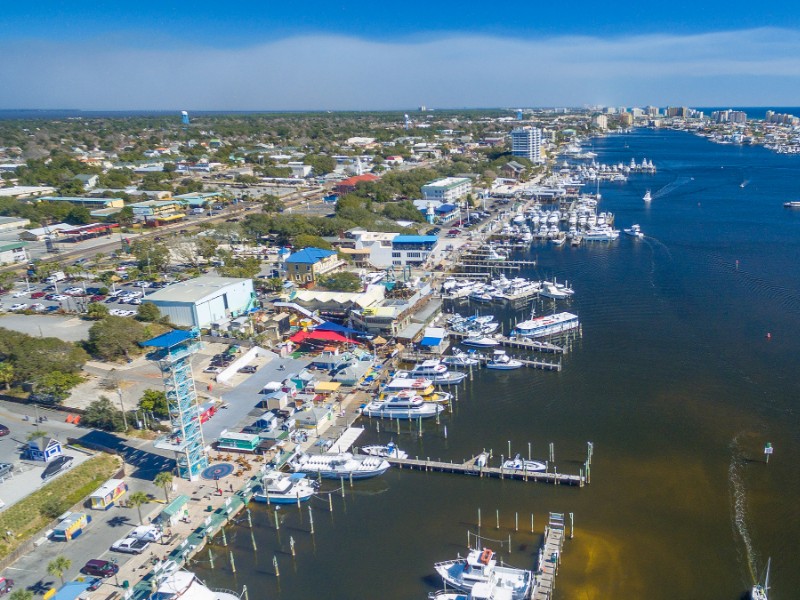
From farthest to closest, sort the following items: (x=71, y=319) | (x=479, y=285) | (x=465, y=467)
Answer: (x=479, y=285) < (x=71, y=319) < (x=465, y=467)

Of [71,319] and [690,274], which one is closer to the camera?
[71,319]

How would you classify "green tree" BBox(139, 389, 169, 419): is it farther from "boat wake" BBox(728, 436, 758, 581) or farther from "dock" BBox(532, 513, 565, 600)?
"boat wake" BBox(728, 436, 758, 581)

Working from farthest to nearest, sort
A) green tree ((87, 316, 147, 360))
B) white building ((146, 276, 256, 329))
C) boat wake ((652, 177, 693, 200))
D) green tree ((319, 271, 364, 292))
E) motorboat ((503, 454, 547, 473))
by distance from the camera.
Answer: boat wake ((652, 177, 693, 200)), green tree ((319, 271, 364, 292)), white building ((146, 276, 256, 329)), green tree ((87, 316, 147, 360)), motorboat ((503, 454, 547, 473))

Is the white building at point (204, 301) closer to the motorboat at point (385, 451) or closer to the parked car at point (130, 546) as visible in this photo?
the motorboat at point (385, 451)

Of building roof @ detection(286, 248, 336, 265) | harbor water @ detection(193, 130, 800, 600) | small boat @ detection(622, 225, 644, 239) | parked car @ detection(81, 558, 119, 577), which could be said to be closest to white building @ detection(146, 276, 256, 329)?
building roof @ detection(286, 248, 336, 265)

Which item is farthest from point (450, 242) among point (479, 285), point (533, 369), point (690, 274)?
point (533, 369)

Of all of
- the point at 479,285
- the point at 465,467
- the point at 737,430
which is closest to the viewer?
the point at 465,467

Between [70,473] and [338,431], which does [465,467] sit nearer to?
[338,431]
